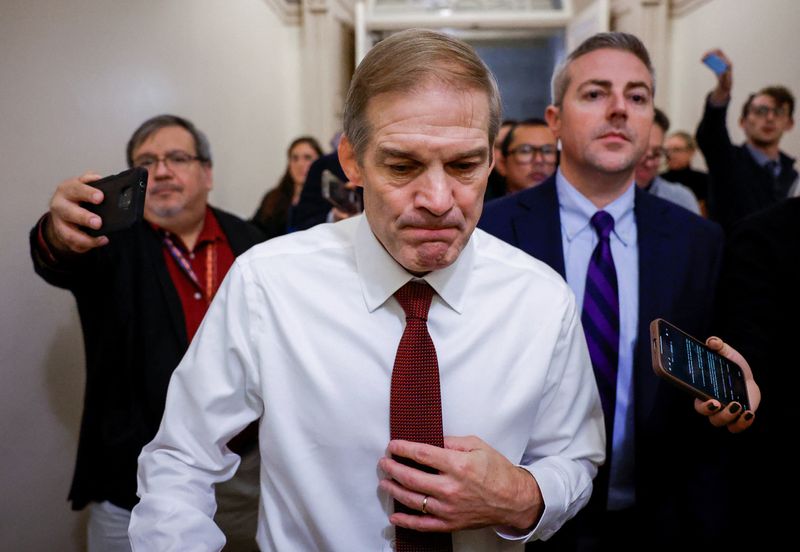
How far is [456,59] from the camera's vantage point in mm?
1052

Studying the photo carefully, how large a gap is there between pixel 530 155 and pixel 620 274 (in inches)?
54.7

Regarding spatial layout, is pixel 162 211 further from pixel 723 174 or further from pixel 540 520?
pixel 723 174

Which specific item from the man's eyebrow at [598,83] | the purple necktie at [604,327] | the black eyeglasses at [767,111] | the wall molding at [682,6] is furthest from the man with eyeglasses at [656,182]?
the wall molding at [682,6]

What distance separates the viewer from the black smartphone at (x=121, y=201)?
121 centimetres

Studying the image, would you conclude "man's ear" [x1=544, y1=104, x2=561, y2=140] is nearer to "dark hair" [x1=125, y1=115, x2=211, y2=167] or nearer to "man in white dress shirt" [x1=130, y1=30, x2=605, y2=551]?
"man in white dress shirt" [x1=130, y1=30, x2=605, y2=551]

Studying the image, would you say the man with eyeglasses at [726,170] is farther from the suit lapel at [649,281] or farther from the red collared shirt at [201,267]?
the red collared shirt at [201,267]

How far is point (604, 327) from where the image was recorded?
156cm

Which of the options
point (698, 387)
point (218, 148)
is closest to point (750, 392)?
point (698, 387)

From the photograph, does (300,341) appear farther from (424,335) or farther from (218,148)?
(218,148)

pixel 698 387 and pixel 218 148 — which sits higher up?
pixel 218 148

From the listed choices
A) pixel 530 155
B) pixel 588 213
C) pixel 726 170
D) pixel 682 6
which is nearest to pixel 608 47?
pixel 588 213

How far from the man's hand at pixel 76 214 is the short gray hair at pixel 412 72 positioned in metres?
0.55

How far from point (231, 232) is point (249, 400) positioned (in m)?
1.09

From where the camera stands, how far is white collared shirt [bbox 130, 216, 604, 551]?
3.69 ft
